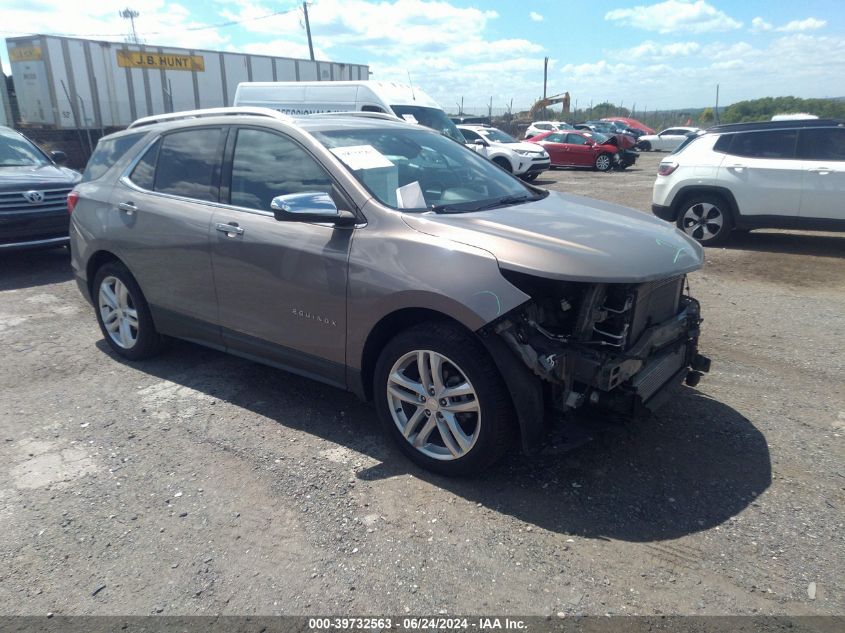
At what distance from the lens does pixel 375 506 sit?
10.4 feet

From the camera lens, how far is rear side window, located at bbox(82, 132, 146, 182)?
196 inches

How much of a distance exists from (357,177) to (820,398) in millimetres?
3360

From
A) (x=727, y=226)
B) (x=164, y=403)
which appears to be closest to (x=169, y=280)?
(x=164, y=403)

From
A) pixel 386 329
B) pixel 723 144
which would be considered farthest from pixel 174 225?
pixel 723 144

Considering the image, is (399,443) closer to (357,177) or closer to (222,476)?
(222,476)

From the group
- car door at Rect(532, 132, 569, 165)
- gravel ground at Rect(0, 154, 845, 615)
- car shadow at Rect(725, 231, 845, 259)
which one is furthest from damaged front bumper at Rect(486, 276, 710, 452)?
car door at Rect(532, 132, 569, 165)

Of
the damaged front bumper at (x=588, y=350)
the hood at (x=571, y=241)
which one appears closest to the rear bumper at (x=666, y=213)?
the hood at (x=571, y=241)

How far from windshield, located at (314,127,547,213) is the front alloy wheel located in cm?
89

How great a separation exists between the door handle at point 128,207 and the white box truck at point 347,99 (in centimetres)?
887

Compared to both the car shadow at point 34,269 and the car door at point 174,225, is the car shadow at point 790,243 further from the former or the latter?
the car shadow at point 34,269

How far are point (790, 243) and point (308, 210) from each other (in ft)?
27.7

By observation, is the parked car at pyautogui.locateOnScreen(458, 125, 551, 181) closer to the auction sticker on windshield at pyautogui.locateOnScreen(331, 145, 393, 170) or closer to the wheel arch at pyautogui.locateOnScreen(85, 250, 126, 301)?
the wheel arch at pyautogui.locateOnScreen(85, 250, 126, 301)

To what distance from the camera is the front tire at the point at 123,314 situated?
4852mm

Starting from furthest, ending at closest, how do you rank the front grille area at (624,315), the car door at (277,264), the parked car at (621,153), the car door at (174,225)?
the parked car at (621,153) < the car door at (174,225) < the car door at (277,264) < the front grille area at (624,315)
